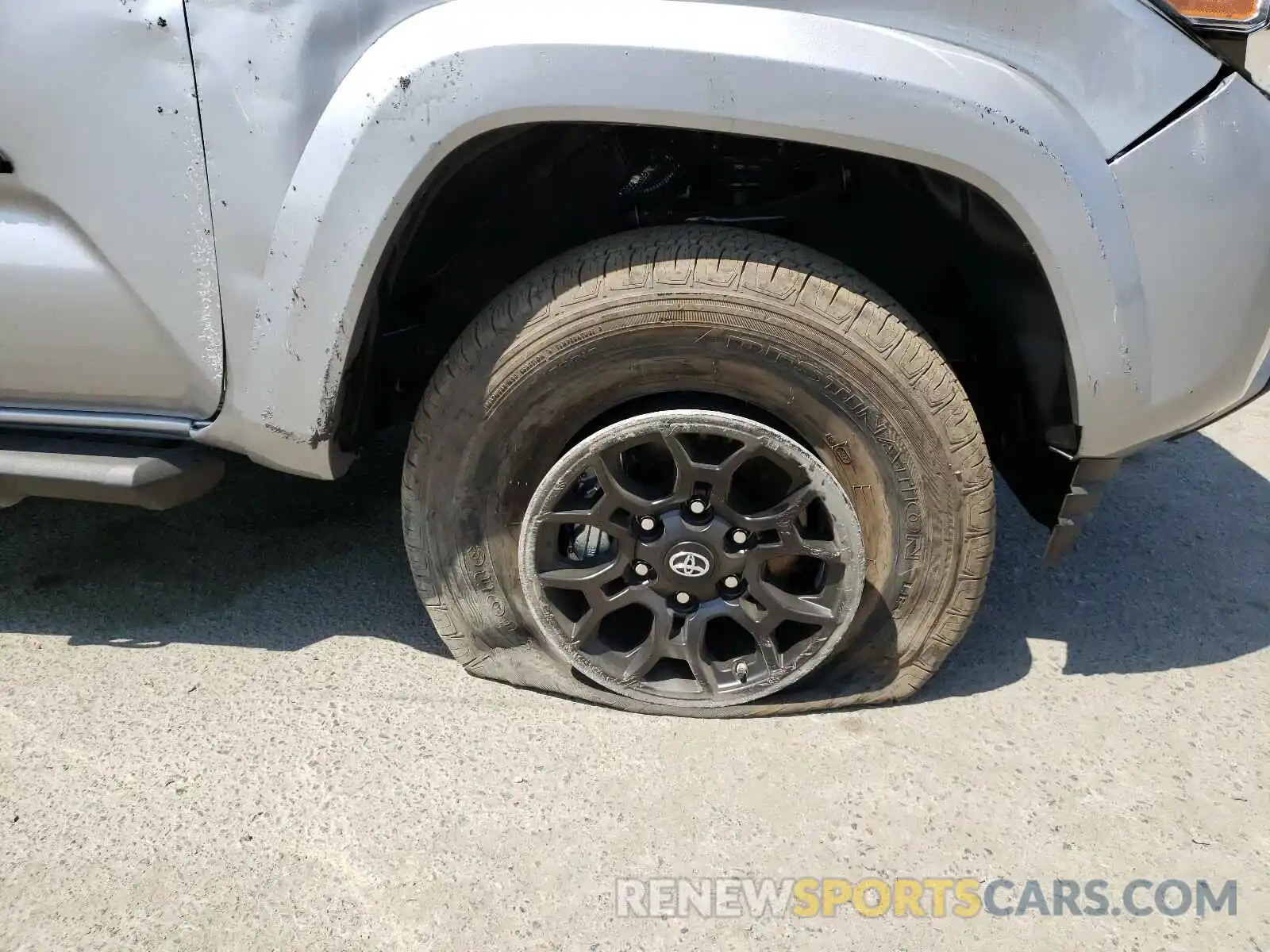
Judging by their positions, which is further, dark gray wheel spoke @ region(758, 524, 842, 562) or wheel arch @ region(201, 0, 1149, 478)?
dark gray wheel spoke @ region(758, 524, 842, 562)

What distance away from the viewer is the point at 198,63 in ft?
5.22

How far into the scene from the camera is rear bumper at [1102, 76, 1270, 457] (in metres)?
1.56

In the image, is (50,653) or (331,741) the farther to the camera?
(50,653)

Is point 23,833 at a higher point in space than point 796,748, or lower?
lower

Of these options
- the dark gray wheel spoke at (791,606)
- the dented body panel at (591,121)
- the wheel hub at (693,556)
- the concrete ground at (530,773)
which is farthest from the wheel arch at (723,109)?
the concrete ground at (530,773)

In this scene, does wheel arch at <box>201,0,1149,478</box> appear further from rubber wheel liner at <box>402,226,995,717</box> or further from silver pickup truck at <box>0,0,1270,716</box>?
rubber wheel liner at <box>402,226,995,717</box>

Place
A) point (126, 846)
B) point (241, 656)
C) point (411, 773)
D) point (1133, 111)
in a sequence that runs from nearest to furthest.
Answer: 1. point (1133, 111)
2. point (126, 846)
3. point (411, 773)
4. point (241, 656)

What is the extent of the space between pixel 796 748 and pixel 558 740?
0.52 meters

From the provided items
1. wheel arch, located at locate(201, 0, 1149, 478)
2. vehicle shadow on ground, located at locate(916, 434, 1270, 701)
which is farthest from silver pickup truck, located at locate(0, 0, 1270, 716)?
vehicle shadow on ground, located at locate(916, 434, 1270, 701)

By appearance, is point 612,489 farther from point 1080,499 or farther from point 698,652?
point 1080,499

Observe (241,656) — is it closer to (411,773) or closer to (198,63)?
(411,773)

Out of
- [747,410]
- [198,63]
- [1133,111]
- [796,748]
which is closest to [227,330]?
[198,63]

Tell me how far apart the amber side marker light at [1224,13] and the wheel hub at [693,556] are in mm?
975

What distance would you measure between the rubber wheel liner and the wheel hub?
0.08m
